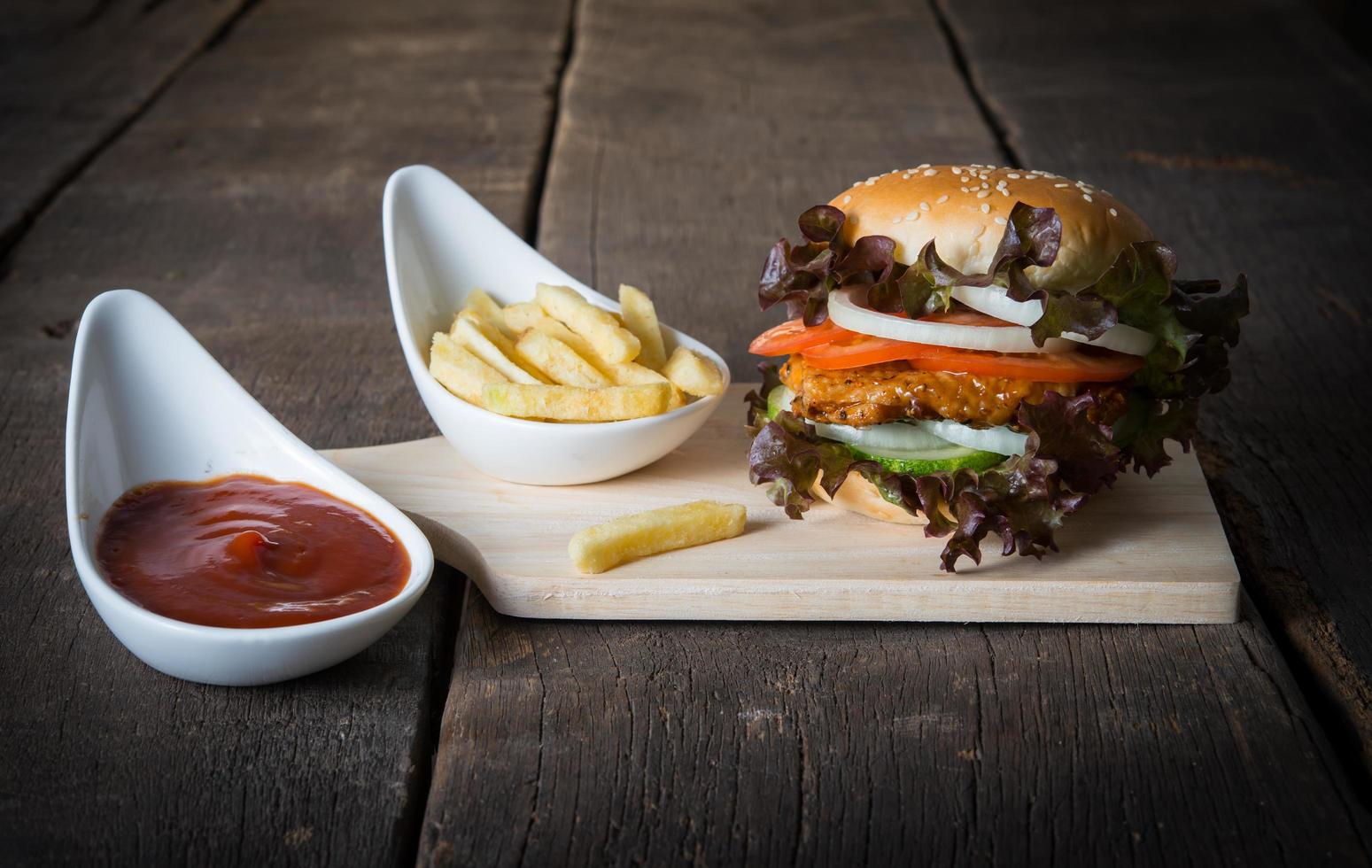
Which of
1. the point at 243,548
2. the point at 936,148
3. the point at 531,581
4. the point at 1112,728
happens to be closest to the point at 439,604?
the point at 531,581

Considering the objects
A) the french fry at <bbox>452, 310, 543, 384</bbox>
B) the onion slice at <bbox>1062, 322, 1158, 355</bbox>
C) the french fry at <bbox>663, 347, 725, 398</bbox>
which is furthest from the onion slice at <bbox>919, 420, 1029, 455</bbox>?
the french fry at <bbox>452, 310, 543, 384</bbox>

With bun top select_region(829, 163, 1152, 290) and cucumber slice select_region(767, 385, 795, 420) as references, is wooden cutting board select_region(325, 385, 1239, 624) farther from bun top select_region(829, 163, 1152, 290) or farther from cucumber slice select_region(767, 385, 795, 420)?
bun top select_region(829, 163, 1152, 290)

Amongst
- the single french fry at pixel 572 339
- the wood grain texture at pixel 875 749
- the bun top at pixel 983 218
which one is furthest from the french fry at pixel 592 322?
the wood grain texture at pixel 875 749

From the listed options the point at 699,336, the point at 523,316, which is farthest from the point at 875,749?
the point at 699,336

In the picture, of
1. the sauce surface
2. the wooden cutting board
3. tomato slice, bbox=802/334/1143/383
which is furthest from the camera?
tomato slice, bbox=802/334/1143/383

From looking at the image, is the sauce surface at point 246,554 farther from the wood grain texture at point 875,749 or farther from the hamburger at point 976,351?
the hamburger at point 976,351

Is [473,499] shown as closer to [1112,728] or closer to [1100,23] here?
[1112,728]

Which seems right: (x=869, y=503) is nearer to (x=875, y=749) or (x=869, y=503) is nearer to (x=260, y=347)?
(x=875, y=749)
